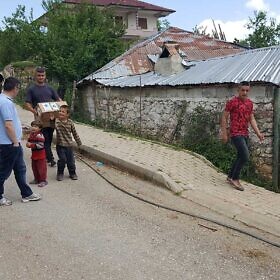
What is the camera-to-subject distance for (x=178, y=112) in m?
10.9

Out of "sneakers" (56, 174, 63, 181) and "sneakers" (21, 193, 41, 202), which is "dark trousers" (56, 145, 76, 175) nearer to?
"sneakers" (56, 174, 63, 181)

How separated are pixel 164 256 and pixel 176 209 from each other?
5.00ft

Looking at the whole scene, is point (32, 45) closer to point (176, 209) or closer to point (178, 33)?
point (178, 33)

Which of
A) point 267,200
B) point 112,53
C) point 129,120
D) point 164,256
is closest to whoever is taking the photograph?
point 164,256

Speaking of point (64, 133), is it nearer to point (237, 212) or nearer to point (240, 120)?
point (240, 120)

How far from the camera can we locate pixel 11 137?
536 cm

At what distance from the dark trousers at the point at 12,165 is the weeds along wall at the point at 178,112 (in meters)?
4.78

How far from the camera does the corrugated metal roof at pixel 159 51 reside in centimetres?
1570

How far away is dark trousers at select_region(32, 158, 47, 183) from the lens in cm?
655

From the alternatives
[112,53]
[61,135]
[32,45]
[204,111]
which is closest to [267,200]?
[61,135]

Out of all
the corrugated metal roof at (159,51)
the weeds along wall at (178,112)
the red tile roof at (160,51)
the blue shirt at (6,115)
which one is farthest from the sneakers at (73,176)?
the corrugated metal roof at (159,51)

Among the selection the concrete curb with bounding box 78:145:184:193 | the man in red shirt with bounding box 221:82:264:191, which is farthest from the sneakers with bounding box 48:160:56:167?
the man in red shirt with bounding box 221:82:264:191

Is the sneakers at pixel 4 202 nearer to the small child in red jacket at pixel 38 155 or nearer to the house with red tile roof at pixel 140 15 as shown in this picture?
the small child in red jacket at pixel 38 155

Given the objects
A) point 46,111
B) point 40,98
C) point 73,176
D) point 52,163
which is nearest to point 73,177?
point 73,176
